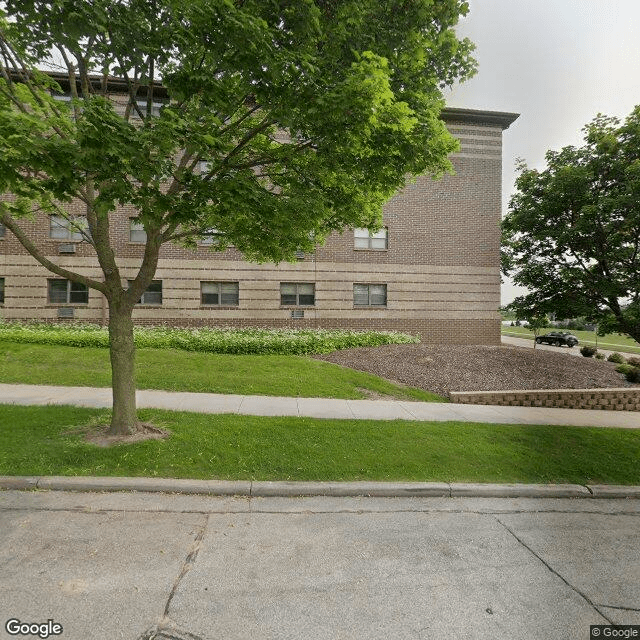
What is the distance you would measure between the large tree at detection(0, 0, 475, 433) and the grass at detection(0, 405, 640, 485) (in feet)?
3.45

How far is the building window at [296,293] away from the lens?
1991 cm

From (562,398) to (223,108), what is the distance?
10835 mm

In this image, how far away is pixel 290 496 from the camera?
16.6ft

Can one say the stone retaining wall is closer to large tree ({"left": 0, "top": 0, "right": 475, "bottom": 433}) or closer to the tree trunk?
large tree ({"left": 0, "top": 0, "right": 475, "bottom": 433})

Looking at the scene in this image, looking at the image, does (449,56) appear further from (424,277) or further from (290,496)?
(424,277)

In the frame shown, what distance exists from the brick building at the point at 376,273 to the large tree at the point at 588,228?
8.33 m

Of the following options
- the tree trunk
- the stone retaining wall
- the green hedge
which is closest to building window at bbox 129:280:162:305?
the green hedge

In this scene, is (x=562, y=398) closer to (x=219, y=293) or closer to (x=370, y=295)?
(x=370, y=295)

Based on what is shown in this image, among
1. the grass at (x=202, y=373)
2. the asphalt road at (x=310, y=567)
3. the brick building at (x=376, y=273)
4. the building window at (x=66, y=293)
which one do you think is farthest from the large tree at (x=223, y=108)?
the building window at (x=66, y=293)

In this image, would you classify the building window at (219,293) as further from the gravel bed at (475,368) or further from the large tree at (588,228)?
the large tree at (588,228)

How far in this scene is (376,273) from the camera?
2019cm

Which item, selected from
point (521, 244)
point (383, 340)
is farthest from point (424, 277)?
point (521, 244)

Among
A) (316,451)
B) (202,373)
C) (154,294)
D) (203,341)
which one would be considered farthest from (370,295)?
(316,451)

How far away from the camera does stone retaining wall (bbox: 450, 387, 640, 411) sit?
10.3m
